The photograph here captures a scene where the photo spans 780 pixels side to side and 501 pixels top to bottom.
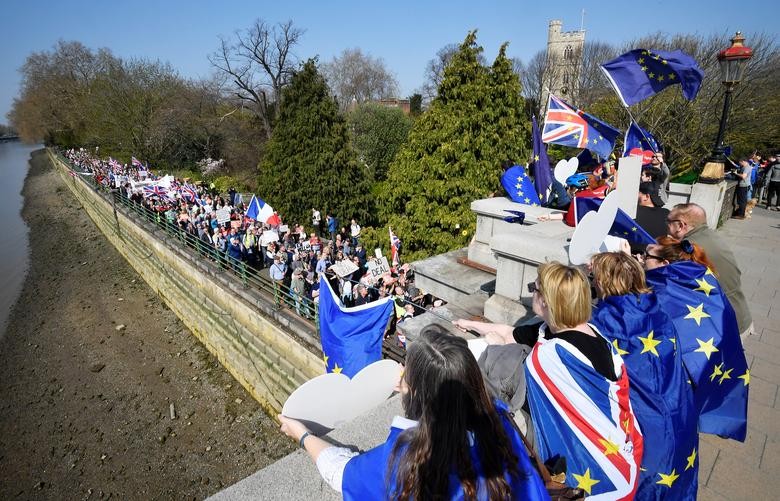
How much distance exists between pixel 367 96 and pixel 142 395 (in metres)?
49.8

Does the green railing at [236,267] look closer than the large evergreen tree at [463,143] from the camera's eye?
Yes

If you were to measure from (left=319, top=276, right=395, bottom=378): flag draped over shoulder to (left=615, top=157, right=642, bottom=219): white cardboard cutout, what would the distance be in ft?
8.71

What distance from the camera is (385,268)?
937 centimetres

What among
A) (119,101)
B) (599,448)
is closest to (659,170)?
(599,448)

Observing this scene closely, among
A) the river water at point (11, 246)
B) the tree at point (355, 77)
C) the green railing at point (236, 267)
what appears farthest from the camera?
the tree at point (355, 77)

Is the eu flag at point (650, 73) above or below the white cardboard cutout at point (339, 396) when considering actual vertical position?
above

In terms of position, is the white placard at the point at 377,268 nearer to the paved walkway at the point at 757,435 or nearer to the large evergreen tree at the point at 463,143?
the large evergreen tree at the point at 463,143

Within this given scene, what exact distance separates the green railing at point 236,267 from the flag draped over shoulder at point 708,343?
6.77 metres

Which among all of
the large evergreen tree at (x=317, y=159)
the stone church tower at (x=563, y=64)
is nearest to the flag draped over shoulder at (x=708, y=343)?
the large evergreen tree at (x=317, y=159)

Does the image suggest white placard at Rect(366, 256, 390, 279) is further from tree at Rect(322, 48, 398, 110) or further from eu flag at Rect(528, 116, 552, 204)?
tree at Rect(322, 48, 398, 110)

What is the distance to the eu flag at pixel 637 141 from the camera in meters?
6.78

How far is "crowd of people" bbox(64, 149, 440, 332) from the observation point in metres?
8.83

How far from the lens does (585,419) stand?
79.6 inches

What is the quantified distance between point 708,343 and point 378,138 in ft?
81.4
